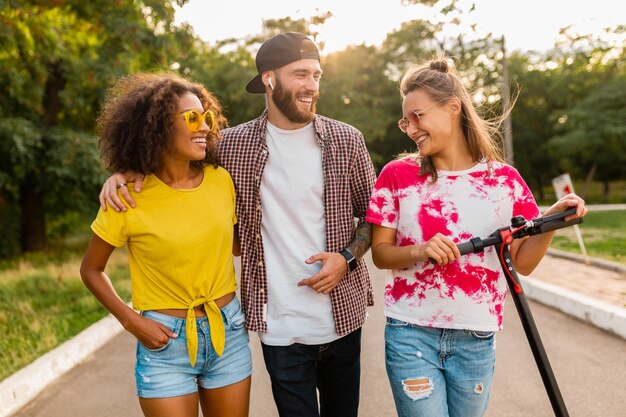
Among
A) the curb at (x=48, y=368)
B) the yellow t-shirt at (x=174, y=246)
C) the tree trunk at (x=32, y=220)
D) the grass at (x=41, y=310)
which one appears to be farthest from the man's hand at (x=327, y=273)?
the tree trunk at (x=32, y=220)

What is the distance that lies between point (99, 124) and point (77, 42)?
13997 mm

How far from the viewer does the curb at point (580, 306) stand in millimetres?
5965

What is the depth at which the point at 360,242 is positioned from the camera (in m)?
2.90

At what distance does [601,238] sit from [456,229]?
40.9 ft

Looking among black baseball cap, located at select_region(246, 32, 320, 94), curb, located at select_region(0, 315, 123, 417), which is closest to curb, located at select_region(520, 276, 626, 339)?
black baseball cap, located at select_region(246, 32, 320, 94)

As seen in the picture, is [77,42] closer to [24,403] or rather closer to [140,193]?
[24,403]

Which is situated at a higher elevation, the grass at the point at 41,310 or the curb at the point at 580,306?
the curb at the point at 580,306

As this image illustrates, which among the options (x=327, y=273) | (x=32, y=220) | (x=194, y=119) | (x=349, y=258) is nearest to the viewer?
(x=194, y=119)

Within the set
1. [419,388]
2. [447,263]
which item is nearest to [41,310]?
[419,388]

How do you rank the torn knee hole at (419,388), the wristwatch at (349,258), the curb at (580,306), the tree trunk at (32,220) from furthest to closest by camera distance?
the tree trunk at (32,220), the curb at (580,306), the wristwatch at (349,258), the torn knee hole at (419,388)

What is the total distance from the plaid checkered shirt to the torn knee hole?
55 centimetres

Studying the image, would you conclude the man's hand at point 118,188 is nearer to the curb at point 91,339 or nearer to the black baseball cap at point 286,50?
the black baseball cap at point 286,50

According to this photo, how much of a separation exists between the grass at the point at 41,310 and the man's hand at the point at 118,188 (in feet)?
11.1

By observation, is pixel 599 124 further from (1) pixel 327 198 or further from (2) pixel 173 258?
(2) pixel 173 258
